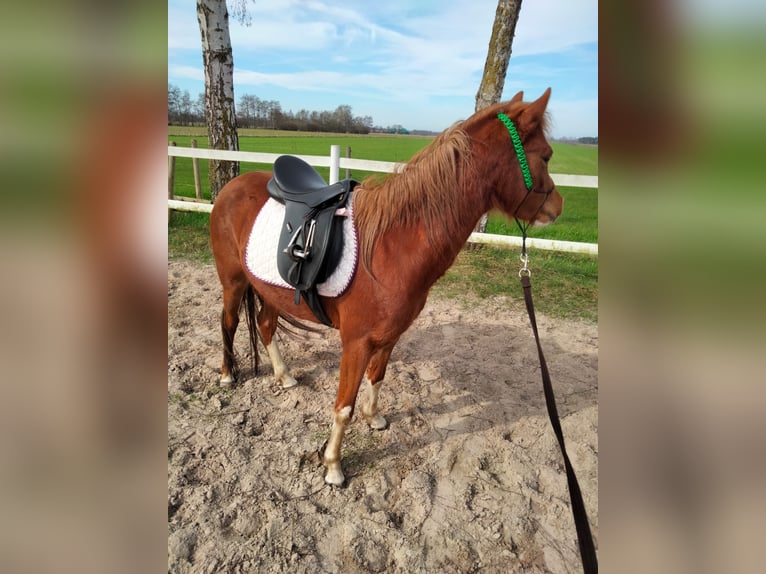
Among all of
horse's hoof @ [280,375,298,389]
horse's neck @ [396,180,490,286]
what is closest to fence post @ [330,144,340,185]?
horse's hoof @ [280,375,298,389]

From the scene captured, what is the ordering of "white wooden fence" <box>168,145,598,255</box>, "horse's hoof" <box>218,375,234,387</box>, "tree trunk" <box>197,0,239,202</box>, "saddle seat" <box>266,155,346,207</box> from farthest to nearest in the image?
"tree trunk" <box>197,0,239,202</box> → "white wooden fence" <box>168,145,598,255</box> → "horse's hoof" <box>218,375,234,387</box> → "saddle seat" <box>266,155,346,207</box>

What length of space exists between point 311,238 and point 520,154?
1.13 m

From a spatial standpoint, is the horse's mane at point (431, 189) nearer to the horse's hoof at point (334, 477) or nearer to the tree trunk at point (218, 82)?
the horse's hoof at point (334, 477)

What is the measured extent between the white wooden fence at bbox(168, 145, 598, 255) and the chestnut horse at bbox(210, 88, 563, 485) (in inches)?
125

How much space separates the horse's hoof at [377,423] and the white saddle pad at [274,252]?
108cm

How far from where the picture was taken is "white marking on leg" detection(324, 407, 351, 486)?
2449 millimetres

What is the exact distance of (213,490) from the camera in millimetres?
2316

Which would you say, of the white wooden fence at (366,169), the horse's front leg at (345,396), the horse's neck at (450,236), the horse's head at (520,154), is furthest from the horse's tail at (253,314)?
the white wooden fence at (366,169)

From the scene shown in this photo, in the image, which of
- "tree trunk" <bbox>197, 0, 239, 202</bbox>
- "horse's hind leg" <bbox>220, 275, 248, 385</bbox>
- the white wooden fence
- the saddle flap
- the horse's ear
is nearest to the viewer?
the horse's ear

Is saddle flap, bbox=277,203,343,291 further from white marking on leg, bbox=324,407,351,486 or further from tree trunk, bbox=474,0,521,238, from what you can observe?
tree trunk, bbox=474,0,521,238

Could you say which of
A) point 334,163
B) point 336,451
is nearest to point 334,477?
point 336,451

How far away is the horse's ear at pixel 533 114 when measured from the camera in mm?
1981
